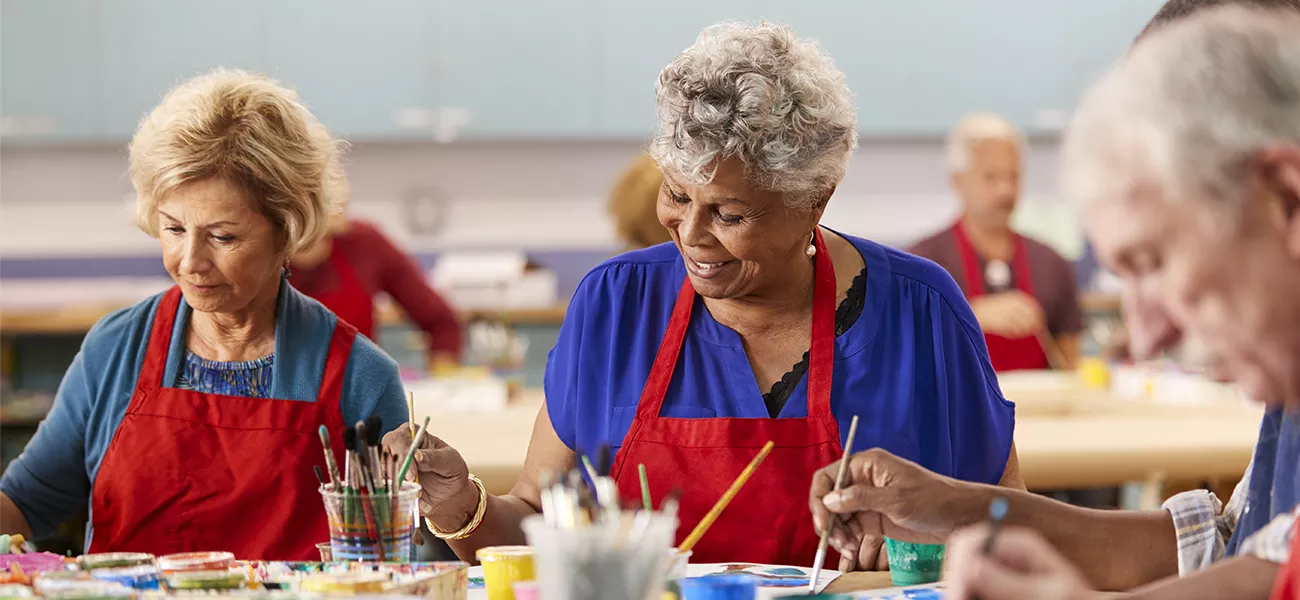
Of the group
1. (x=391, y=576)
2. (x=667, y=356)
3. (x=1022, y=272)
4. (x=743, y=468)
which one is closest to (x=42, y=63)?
(x=1022, y=272)

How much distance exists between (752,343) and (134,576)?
1.00 m

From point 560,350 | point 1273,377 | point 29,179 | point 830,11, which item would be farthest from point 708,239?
point 29,179

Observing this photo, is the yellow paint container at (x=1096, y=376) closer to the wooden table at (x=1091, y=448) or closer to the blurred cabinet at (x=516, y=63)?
the wooden table at (x=1091, y=448)

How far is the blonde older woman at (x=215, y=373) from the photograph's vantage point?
6.82 ft

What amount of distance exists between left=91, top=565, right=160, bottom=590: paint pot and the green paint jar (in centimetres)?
90

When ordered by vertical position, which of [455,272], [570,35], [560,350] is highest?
[570,35]

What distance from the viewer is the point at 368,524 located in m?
1.64

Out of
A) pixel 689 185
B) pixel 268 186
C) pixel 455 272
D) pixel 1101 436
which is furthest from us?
pixel 455 272

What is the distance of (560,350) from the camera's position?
7.18ft

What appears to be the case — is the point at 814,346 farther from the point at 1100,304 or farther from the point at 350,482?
the point at 1100,304

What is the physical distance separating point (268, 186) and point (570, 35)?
15.8 feet

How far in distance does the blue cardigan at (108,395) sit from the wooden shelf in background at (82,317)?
3.85 meters

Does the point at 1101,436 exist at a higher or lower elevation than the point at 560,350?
lower

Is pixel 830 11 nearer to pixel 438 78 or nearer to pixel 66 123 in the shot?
pixel 438 78
